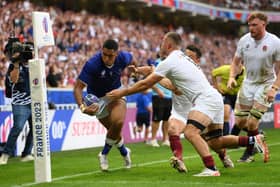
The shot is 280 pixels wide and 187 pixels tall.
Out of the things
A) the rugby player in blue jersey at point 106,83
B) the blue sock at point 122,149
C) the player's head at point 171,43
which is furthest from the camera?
the blue sock at point 122,149

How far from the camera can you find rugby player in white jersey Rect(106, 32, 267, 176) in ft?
28.6

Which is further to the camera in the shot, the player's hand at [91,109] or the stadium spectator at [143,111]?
the stadium spectator at [143,111]

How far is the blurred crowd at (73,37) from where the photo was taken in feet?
71.1

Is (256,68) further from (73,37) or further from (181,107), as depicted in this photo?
(73,37)

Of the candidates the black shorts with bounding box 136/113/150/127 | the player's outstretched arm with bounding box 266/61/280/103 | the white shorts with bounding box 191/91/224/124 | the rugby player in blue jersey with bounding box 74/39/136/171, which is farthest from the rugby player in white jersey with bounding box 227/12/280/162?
the black shorts with bounding box 136/113/150/127

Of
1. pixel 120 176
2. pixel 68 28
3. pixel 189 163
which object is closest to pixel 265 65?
pixel 189 163

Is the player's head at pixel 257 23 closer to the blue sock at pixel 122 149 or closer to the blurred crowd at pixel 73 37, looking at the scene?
the blue sock at pixel 122 149

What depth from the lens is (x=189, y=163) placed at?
1124cm

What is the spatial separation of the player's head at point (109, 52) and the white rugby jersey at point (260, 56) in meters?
2.10

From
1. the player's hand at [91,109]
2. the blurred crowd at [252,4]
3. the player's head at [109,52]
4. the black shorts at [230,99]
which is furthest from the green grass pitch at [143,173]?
the blurred crowd at [252,4]

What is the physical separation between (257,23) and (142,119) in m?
8.20

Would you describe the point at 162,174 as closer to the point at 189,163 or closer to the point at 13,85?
the point at 189,163

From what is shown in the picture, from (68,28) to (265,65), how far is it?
1654cm

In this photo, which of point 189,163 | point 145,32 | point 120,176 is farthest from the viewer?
point 145,32
